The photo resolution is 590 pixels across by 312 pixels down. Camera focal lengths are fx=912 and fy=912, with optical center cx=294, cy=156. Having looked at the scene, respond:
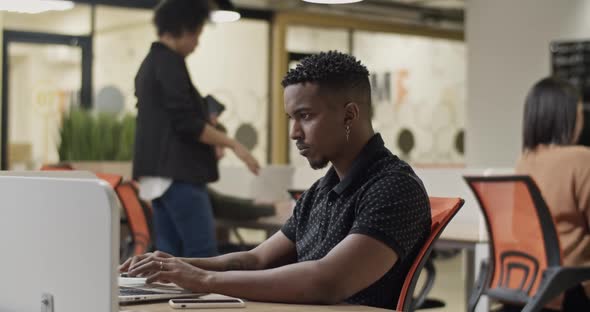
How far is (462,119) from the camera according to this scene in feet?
39.8

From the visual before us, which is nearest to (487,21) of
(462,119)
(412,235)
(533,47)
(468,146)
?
(533,47)

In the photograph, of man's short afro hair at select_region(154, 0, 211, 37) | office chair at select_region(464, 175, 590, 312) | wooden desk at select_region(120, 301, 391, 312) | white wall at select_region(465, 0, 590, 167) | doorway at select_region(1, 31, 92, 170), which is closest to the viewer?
wooden desk at select_region(120, 301, 391, 312)

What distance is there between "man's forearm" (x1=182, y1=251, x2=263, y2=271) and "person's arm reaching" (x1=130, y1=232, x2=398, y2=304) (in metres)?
0.33

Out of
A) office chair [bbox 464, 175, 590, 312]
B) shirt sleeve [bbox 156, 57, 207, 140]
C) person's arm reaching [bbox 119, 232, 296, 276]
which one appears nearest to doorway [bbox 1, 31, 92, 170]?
shirt sleeve [bbox 156, 57, 207, 140]

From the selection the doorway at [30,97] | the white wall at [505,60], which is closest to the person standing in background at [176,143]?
the white wall at [505,60]

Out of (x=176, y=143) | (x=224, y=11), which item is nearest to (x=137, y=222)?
(x=176, y=143)

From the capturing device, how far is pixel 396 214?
1.85 m

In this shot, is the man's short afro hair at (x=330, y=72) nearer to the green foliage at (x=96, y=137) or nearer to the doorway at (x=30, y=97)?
the green foliage at (x=96, y=137)

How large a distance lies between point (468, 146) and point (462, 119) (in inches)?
139

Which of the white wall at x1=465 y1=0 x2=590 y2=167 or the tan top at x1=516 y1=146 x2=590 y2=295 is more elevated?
the white wall at x1=465 y1=0 x2=590 y2=167

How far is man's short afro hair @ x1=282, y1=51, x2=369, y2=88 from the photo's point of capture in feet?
6.51

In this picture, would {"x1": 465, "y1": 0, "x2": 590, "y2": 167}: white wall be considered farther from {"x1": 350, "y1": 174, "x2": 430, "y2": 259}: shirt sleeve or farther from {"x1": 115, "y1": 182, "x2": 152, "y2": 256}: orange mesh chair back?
{"x1": 350, "y1": 174, "x2": 430, "y2": 259}: shirt sleeve

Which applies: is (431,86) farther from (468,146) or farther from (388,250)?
(388,250)

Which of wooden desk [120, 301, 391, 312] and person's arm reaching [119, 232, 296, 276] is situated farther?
person's arm reaching [119, 232, 296, 276]
